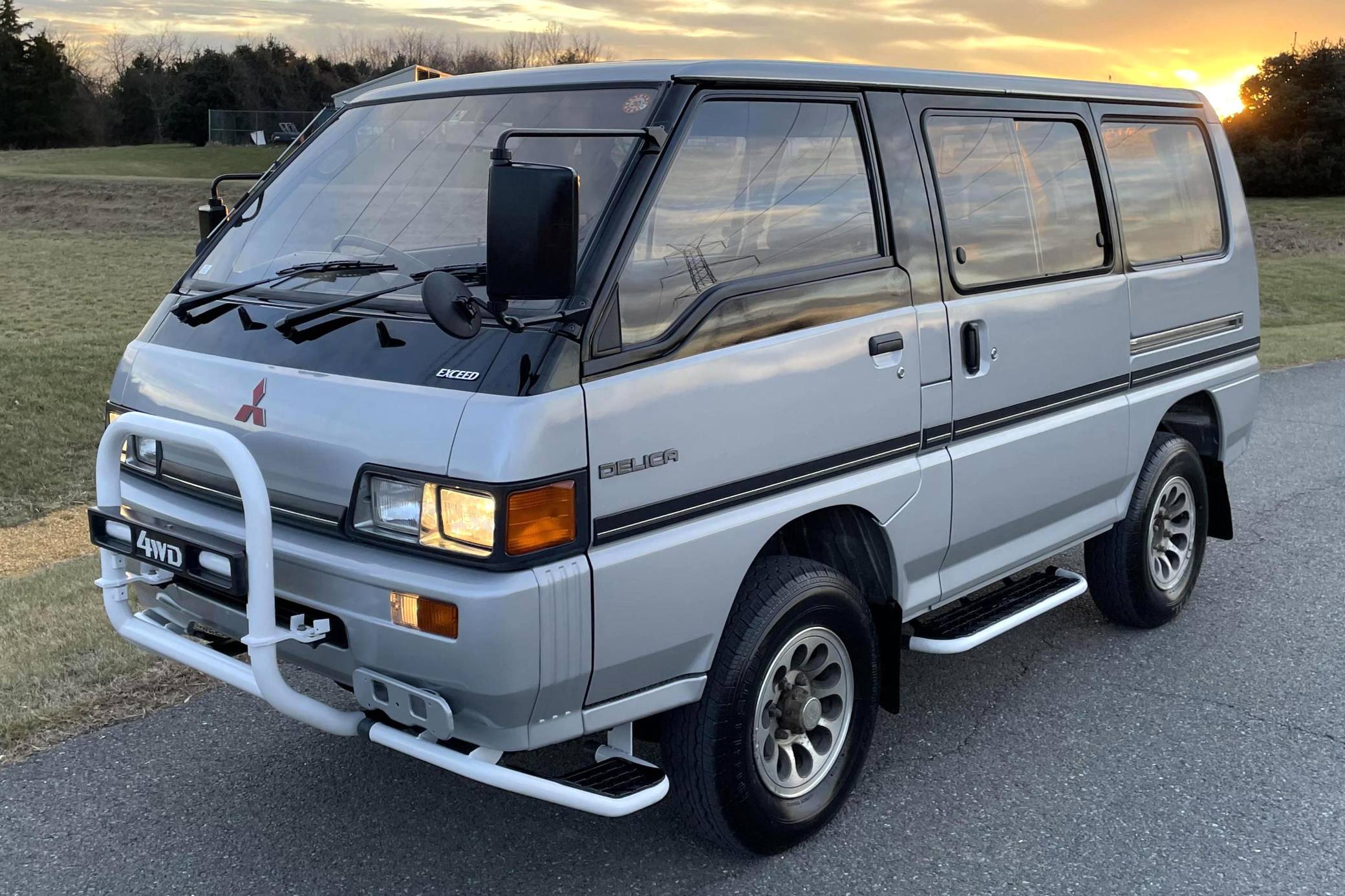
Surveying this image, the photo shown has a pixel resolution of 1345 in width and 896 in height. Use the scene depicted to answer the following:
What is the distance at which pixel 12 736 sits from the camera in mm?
4355

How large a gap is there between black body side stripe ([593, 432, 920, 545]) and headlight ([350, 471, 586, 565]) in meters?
0.13

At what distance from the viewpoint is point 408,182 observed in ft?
13.0

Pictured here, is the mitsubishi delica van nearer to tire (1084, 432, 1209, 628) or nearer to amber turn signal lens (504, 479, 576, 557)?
amber turn signal lens (504, 479, 576, 557)

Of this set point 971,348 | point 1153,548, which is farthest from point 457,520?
point 1153,548

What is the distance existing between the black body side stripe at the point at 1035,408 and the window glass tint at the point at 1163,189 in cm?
58

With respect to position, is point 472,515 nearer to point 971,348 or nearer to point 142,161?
point 971,348

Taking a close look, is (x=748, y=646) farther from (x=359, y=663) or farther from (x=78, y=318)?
(x=78, y=318)

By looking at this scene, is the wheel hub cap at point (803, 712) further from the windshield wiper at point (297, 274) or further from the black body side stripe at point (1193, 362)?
the black body side stripe at point (1193, 362)

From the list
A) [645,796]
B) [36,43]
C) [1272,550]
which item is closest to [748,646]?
[645,796]

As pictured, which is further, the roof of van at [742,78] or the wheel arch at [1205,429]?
the wheel arch at [1205,429]

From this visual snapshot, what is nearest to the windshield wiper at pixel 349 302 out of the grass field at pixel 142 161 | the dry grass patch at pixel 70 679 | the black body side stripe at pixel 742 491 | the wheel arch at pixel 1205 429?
the black body side stripe at pixel 742 491

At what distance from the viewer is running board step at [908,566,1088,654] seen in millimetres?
4270

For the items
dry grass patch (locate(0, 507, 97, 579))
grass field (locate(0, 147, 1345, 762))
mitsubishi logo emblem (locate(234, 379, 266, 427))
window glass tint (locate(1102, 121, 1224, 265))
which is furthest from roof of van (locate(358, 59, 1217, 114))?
dry grass patch (locate(0, 507, 97, 579))

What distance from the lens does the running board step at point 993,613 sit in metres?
4.27
